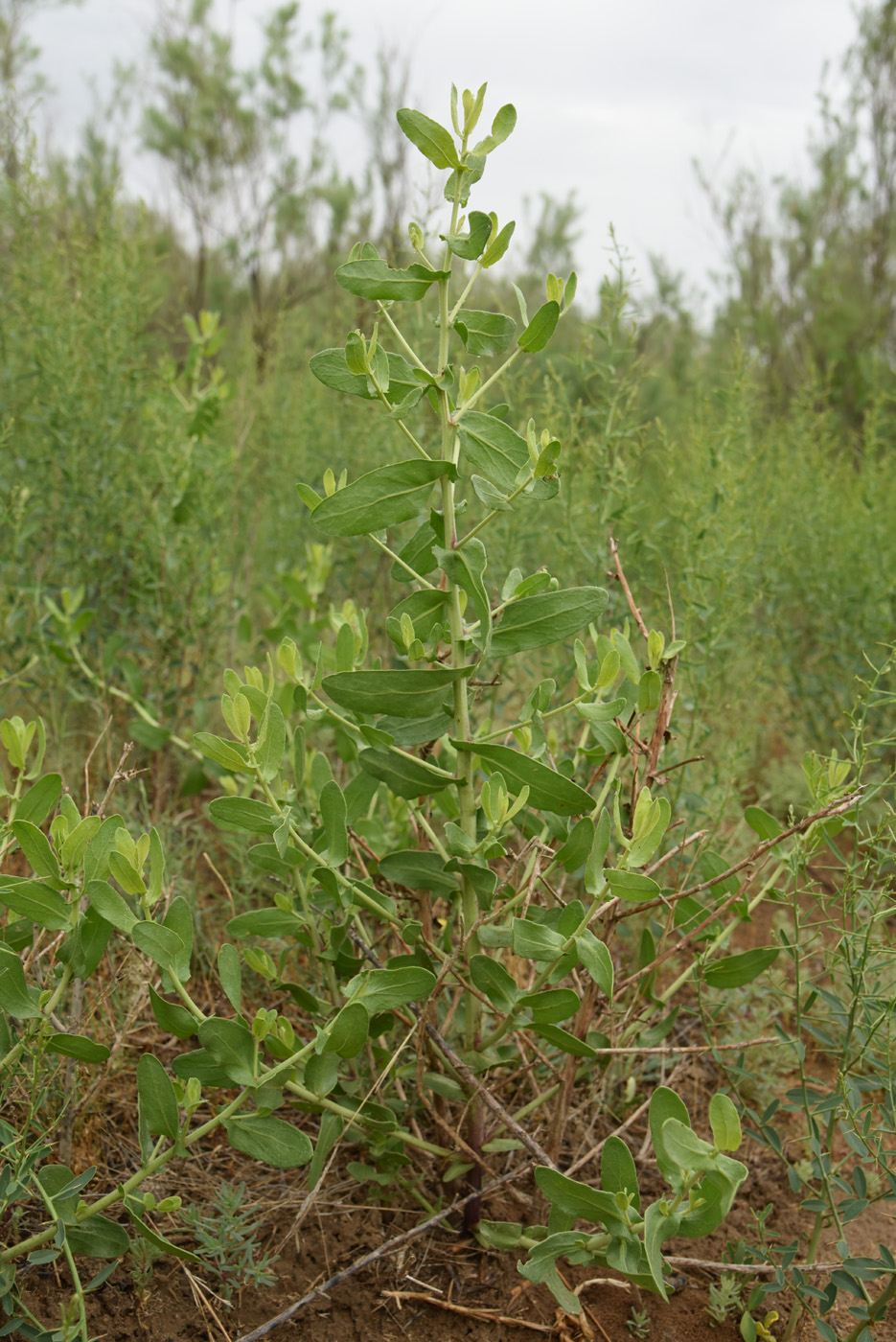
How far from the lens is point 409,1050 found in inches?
65.4

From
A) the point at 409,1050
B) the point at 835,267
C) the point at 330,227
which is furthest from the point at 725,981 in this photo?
the point at 330,227

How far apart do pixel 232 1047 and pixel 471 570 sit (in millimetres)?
625

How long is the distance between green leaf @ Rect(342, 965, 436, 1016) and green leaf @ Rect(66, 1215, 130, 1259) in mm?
381

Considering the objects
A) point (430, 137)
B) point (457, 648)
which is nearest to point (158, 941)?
point (457, 648)

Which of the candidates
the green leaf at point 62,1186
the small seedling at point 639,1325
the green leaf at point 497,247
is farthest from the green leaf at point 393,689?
the small seedling at point 639,1325

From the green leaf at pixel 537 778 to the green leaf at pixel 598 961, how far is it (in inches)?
6.5

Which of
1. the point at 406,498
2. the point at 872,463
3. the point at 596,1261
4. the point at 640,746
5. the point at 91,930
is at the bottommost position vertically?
the point at 596,1261

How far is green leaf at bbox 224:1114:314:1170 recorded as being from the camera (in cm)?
119

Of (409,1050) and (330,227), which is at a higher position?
(330,227)

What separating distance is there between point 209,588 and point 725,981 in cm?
179

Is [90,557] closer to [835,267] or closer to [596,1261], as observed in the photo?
[596,1261]

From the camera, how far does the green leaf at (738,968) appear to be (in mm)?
1419

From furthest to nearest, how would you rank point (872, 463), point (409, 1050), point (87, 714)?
point (872, 463)
point (87, 714)
point (409, 1050)

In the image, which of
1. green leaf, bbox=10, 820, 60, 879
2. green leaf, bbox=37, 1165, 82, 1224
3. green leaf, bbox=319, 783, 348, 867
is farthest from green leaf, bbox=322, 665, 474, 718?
green leaf, bbox=37, 1165, 82, 1224
